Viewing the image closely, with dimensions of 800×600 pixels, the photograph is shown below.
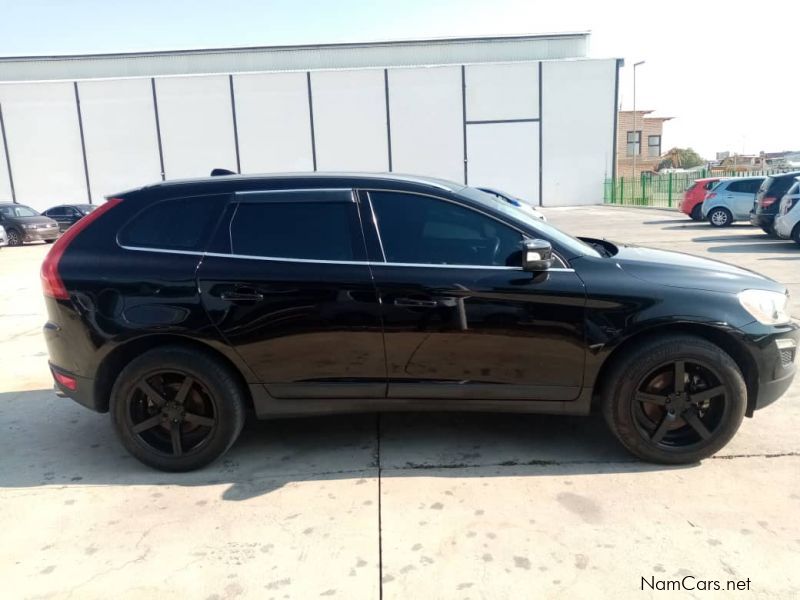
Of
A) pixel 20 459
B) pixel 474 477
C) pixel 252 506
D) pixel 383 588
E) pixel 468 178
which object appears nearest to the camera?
pixel 383 588

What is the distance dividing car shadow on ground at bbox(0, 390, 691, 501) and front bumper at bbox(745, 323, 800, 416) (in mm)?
758

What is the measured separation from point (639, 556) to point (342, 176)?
2.59m

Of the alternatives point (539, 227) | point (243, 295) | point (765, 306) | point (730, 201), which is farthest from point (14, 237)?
point (730, 201)

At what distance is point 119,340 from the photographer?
3.43 m

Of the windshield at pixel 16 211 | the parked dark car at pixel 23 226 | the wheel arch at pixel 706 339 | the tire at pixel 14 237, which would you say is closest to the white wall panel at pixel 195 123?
the windshield at pixel 16 211

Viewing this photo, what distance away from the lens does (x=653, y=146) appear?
184 ft

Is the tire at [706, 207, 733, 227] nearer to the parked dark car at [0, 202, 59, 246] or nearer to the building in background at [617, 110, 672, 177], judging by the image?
the parked dark car at [0, 202, 59, 246]

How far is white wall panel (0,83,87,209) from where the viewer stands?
106 ft

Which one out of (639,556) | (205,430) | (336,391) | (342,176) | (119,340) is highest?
(342,176)

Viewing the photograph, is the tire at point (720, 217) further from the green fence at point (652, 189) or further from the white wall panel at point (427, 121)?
the white wall panel at point (427, 121)

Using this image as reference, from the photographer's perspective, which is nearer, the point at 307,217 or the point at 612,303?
the point at 612,303

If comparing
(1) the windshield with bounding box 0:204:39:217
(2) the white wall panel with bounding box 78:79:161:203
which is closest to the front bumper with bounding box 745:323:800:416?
(1) the windshield with bounding box 0:204:39:217

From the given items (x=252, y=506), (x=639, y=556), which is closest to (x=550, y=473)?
(x=639, y=556)

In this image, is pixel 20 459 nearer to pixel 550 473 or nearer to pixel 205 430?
pixel 205 430
